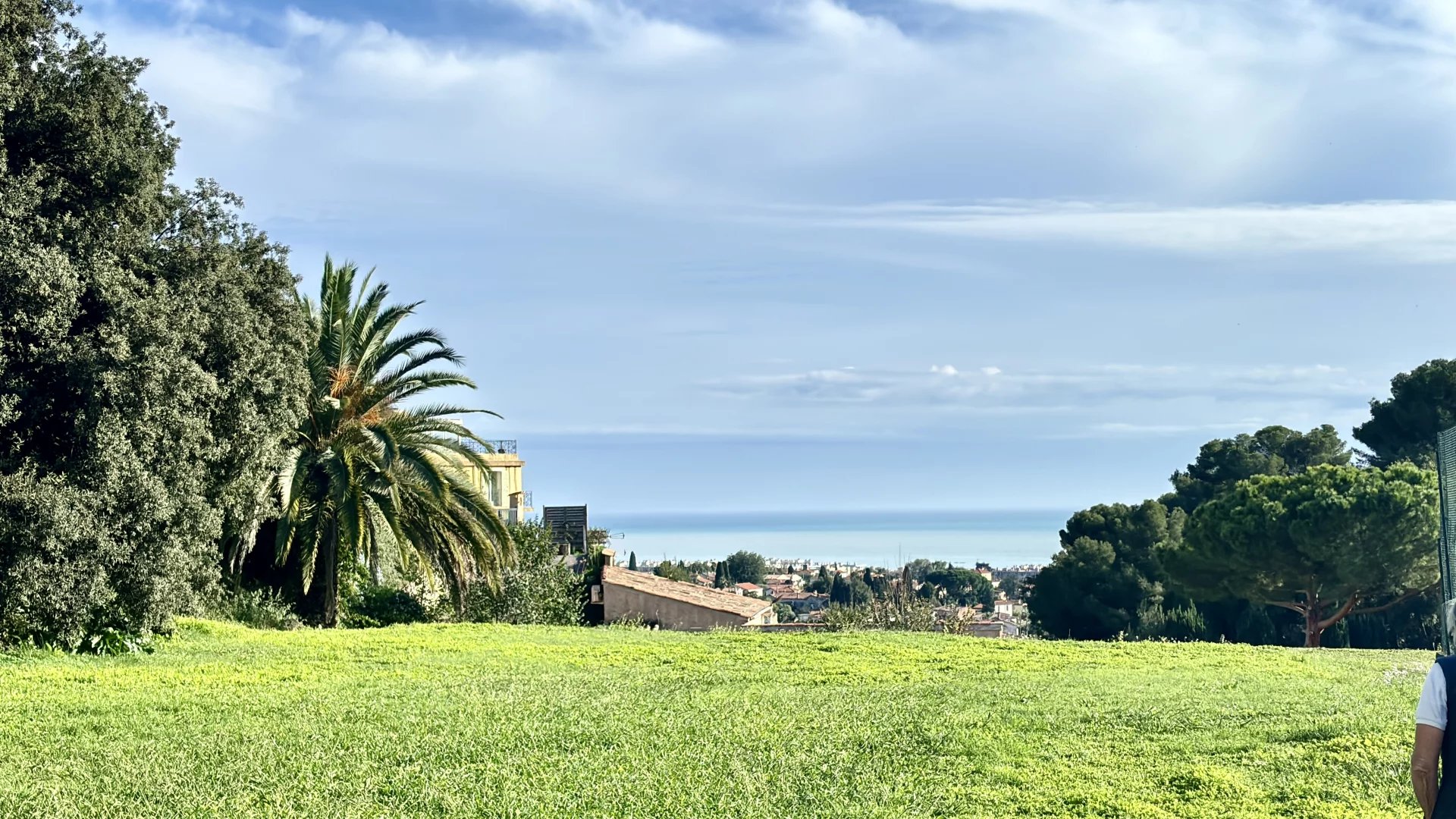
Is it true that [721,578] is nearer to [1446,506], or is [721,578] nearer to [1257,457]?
[1257,457]

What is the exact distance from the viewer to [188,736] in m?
8.38

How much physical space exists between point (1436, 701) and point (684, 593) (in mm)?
24276

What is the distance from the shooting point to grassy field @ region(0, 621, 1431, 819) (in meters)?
6.69

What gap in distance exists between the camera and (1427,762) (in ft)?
12.8

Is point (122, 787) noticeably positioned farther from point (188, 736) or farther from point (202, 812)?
point (188, 736)

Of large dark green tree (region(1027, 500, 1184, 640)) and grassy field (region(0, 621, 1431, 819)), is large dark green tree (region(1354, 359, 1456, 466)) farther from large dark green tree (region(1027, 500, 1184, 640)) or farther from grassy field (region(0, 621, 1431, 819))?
grassy field (region(0, 621, 1431, 819))

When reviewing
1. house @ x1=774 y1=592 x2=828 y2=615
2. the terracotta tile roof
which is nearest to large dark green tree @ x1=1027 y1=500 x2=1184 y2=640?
the terracotta tile roof

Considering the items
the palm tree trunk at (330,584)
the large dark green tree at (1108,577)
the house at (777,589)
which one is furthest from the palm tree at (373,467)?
the house at (777,589)

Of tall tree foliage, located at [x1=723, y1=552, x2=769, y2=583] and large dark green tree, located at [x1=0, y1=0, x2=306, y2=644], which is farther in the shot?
tall tree foliage, located at [x1=723, y1=552, x2=769, y2=583]

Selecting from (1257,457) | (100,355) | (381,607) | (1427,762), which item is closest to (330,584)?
(381,607)

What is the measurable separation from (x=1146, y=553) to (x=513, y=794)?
108 feet

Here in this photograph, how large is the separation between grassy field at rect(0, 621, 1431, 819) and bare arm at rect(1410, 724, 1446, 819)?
2.58 metres

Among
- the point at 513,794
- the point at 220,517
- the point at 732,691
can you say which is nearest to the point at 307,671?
the point at 220,517

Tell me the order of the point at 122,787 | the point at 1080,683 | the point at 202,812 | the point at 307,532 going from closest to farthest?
the point at 202,812 < the point at 122,787 < the point at 1080,683 < the point at 307,532
